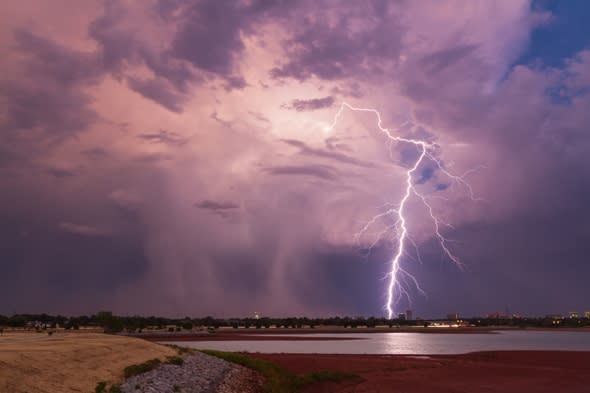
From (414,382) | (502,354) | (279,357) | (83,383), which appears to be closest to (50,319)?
(279,357)

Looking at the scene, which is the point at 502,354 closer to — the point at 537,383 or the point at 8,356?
Answer: the point at 537,383

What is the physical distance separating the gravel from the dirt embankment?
16.8 ft

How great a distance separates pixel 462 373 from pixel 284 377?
1498cm

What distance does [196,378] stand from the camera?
104 ft

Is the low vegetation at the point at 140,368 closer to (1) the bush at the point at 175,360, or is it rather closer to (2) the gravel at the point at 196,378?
(2) the gravel at the point at 196,378

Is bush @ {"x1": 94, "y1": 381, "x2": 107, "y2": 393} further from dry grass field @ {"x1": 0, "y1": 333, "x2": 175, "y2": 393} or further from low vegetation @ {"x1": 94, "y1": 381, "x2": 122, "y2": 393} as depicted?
dry grass field @ {"x1": 0, "y1": 333, "x2": 175, "y2": 393}

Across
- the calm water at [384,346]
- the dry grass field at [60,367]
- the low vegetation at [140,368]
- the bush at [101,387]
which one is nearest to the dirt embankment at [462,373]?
the low vegetation at [140,368]

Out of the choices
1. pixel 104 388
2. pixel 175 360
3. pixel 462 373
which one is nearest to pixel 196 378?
pixel 175 360

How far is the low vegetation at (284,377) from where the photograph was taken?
123 ft

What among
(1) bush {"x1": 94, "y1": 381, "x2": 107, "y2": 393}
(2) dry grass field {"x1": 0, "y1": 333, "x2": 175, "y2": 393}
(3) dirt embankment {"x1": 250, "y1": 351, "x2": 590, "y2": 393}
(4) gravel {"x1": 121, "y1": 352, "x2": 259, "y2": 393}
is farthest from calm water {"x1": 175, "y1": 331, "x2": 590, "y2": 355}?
(1) bush {"x1": 94, "y1": 381, "x2": 107, "y2": 393}

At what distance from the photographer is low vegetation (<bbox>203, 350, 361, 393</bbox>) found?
37.5m

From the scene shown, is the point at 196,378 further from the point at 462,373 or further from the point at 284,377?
the point at 462,373

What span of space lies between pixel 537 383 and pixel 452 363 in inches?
587

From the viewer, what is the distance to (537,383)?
39.9 m
